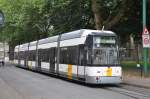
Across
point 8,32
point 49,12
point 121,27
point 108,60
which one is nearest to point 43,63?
point 121,27

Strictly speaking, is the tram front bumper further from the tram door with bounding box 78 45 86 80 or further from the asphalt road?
the tram door with bounding box 78 45 86 80

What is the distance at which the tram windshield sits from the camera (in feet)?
83.7

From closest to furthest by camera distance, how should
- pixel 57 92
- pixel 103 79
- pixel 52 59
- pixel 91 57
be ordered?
1. pixel 57 92
2. pixel 103 79
3. pixel 91 57
4. pixel 52 59

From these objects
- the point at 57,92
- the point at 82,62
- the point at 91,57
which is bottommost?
the point at 57,92

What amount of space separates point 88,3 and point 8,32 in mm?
32996

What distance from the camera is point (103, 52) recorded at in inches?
1009

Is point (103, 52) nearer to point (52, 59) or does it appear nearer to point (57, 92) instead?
point (57, 92)

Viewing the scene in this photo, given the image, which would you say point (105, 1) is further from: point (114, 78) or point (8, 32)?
point (8, 32)

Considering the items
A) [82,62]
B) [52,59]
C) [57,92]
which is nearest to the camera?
[57,92]

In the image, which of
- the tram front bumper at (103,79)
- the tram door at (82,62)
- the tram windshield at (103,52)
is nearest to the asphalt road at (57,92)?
the tram front bumper at (103,79)

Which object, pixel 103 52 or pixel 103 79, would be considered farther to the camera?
pixel 103 52

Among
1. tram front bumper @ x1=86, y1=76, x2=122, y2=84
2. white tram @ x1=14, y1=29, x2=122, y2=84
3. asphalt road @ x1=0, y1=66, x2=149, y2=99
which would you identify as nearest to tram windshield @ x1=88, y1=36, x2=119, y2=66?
white tram @ x1=14, y1=29, x2=122, y2=84

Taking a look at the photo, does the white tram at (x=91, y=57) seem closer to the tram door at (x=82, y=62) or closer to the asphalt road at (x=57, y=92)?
the tram door at (x=82, y=62)

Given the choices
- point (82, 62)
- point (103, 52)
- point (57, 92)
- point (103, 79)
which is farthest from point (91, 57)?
point (57, 92)
